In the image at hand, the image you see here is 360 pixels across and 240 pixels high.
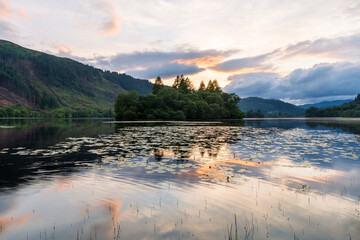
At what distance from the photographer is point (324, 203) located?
35.2 ft

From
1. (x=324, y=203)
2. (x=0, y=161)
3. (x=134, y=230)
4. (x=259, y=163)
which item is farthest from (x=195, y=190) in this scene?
(x=0, y=161)

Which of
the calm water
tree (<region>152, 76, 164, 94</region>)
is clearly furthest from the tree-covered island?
the calm water

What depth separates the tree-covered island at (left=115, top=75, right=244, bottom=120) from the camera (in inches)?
5256

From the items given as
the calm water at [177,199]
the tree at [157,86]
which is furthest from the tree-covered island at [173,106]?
the calm water at [177,199]

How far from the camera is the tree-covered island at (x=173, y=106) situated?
13350 cm

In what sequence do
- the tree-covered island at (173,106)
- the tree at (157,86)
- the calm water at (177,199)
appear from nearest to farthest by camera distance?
the calm water at (177,199)
the tree-covered island at (173,106)
the tree at (157,86)

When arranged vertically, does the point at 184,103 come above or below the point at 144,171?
above

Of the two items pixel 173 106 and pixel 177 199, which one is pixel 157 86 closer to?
pixel 173 106

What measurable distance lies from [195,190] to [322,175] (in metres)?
10.2

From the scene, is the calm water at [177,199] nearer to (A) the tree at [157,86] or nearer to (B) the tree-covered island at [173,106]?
(B) the tree-covered island at [173,106]

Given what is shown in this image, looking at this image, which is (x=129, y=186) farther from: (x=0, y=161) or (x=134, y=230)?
A: (x=0, y=161)

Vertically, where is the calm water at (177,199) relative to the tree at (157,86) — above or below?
below

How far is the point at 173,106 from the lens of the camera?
148 meters

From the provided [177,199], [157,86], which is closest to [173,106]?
[157,86]
